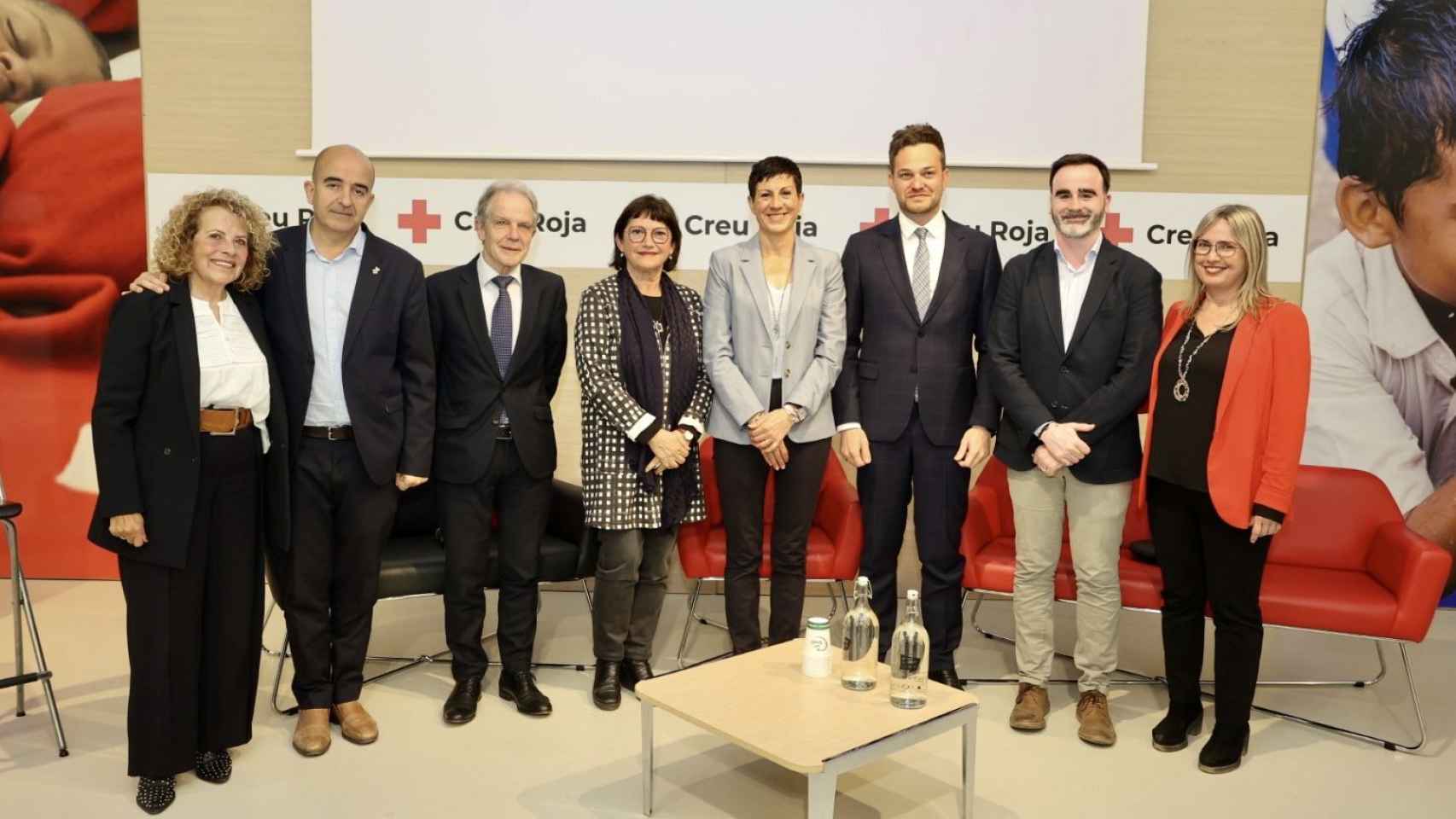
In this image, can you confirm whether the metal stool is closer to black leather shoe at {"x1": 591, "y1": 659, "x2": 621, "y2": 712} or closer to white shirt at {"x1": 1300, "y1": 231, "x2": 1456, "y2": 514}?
black leather shoe at {"x1": 591, "y1": 659, "x2": 621, "y2": 712}

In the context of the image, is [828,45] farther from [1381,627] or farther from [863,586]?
[1381,627]

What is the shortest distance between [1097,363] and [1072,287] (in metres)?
0.24

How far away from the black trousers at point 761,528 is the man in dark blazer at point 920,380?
0.55 feet

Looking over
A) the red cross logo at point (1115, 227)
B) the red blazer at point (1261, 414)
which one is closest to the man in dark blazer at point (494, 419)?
the red blazer at point (1261, 414)

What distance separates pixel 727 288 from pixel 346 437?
→ 1215mm

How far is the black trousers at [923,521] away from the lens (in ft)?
11.5

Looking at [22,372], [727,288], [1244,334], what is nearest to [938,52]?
[727,288]

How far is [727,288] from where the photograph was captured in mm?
3518

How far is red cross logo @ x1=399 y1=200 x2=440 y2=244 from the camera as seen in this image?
4715mm

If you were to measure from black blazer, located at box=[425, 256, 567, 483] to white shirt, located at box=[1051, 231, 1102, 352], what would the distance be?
153 cm

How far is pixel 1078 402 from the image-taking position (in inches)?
129

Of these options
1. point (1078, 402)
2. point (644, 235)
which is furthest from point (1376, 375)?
point (644, 235)

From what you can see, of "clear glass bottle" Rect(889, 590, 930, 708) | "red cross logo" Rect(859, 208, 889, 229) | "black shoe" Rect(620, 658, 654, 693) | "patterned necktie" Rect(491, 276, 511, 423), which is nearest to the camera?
"clear glass bottle" Rect(889, 590, 930, 708)

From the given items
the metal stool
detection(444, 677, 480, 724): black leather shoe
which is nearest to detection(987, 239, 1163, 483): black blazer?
detection(444, 677, 480, 724): black leather shoe
